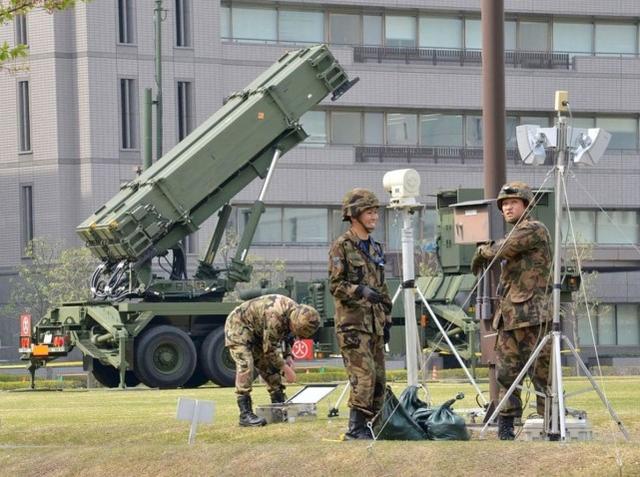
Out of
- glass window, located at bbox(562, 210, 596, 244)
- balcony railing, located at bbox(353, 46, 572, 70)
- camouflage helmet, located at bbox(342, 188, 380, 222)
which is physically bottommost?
camouflage helmet, located at bbox(342, 188, 380, 222)

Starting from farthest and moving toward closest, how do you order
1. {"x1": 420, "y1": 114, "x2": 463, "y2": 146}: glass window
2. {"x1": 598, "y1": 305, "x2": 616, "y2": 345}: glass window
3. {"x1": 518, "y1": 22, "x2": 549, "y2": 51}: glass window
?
{"x1": 598, "y1": 305, "x2": 616, "y2": 345}: glass window, {"x1": 518, "y1": 22, "x2": 549, "y2": 51}: glass window, {"x1": 420, "y1": 114, "x2": 463, "y2": 146}: glass window

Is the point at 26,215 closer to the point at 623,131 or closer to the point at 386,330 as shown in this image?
the point at 623,131

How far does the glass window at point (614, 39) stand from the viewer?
68062 millimetres

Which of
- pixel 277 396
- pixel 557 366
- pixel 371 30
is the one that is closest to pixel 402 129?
pixel 371 30

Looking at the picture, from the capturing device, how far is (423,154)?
6544cm

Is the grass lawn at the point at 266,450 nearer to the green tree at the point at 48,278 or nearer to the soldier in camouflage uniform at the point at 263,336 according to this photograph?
the soldier in camouflage uniform at the point at 263,336

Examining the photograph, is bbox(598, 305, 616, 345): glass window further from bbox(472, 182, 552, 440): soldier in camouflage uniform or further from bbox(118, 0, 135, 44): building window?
bbox(472, 182, 552, 440): soldier in camouflage uniform

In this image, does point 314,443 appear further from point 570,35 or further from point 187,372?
point 570,35

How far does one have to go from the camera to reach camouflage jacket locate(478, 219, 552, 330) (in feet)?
44.6

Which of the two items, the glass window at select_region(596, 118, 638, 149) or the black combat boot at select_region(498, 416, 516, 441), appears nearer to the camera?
the black combat boot at select_region(498, 416, 516, 441)

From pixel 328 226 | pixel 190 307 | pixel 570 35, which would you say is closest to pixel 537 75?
pixel 570 35

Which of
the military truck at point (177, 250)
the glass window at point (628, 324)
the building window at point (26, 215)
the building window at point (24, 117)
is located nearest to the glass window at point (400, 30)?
the glass window at point (628, 324)

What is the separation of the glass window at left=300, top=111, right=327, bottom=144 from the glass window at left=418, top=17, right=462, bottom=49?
5076 mm

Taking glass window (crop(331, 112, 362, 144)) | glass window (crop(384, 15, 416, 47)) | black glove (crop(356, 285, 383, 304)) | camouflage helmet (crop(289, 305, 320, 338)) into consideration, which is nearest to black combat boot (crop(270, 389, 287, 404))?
camouflage helmet (crop(289, 305, 320, 338))
